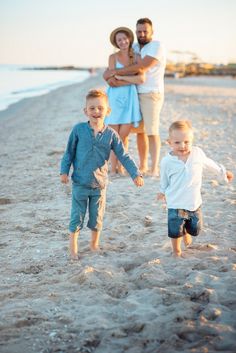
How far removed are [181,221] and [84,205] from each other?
811 millimetres

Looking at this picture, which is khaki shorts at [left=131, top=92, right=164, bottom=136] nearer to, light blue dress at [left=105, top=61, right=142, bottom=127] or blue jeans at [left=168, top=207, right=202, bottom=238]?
light blue dress at [left=105, top=61, right=142, bottom=127]

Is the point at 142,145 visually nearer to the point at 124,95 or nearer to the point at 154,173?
the point at 154,173

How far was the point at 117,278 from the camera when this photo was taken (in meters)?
3.15

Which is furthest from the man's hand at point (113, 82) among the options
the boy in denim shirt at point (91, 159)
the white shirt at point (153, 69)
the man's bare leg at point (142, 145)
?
the boy in denim shirt at point (91, 159)

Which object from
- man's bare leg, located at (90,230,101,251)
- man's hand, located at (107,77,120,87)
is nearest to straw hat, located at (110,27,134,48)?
man's hand, located at (107,77,120,87)

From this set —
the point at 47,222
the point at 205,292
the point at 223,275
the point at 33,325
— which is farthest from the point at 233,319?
the point at 47,222

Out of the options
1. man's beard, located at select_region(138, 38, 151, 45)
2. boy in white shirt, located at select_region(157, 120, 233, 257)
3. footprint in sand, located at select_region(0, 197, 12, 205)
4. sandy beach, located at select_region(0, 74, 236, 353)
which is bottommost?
sandy beach, located at select_region(0, 74, 236, 353)

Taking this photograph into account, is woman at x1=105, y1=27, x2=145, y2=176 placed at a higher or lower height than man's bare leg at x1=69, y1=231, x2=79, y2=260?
higher

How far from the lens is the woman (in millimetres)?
5480

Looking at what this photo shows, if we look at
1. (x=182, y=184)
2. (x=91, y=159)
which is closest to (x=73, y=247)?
(x=91, y=159)

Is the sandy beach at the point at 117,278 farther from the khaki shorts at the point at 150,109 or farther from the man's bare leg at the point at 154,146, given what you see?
the khaki shorts at the point at 150,109

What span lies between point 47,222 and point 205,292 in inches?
80.8

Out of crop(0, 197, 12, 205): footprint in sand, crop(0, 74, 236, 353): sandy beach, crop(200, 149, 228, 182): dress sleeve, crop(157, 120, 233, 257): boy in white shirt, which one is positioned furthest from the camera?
crop(0, 197, 12, 205): footprint in sand

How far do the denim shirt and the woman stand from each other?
2187 mm
